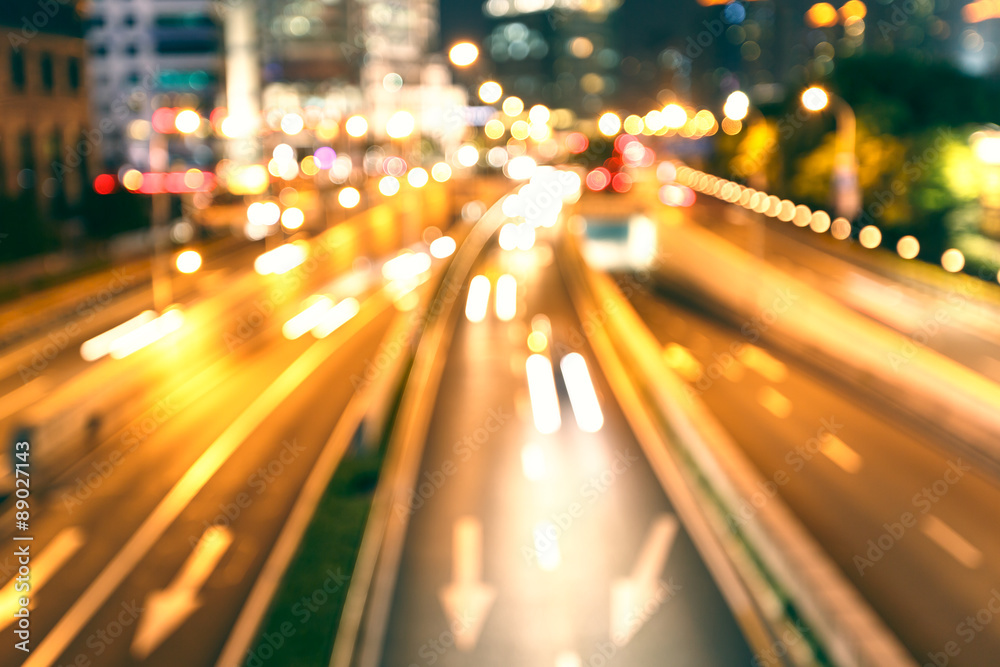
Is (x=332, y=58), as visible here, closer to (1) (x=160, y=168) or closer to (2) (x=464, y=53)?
(1) (x=160, y=168)

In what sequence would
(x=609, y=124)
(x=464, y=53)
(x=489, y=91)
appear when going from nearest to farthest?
(x=464, y=53)
(x=489, y=91)
(x=609, y=124)

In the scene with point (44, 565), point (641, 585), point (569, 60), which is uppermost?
point (569, 60)

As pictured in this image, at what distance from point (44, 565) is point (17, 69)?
36.4 m

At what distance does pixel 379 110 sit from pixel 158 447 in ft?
373

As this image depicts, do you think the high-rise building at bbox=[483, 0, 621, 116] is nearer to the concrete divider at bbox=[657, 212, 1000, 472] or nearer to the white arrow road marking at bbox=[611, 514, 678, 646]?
the concrete divider at bbox=[657, 212, 1000, 472]

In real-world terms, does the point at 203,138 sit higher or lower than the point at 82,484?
higher

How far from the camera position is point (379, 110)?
128 meters

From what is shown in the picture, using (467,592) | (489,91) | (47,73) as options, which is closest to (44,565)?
(467,592)

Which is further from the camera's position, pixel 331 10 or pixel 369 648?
pixel 331 10

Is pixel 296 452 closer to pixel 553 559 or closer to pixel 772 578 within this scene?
pixel 553 559

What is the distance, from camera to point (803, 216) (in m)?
58.2

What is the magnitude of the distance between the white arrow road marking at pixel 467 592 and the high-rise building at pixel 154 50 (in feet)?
308

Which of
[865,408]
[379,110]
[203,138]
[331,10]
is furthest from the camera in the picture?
[331,10]

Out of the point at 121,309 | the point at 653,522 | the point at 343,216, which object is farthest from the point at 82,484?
the point at 343,216
